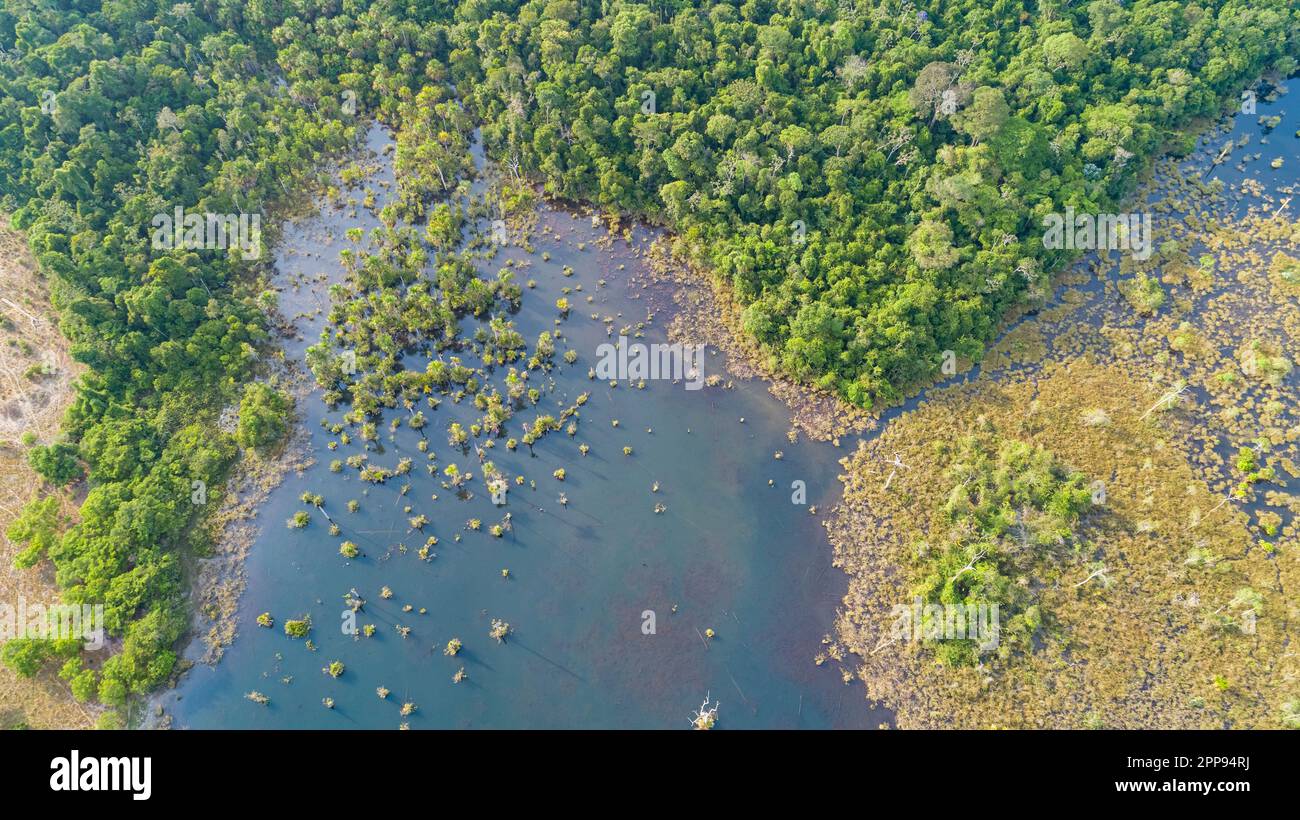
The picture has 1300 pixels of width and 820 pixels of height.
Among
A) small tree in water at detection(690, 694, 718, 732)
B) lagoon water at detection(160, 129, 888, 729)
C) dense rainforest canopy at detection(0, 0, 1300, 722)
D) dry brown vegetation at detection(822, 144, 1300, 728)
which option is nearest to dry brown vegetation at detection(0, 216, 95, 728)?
dense rainforest canopy at detection(0, 0, 1300, 722)

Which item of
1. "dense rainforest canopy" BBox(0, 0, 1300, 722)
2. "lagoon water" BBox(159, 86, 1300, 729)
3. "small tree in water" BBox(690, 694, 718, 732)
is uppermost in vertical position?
"dense rainforest canopy" BBox(0, 0, 1300, 722)

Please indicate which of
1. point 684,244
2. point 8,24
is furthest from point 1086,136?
point 8,24

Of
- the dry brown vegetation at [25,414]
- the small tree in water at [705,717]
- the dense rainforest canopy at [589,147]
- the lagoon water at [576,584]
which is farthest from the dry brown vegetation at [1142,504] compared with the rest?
the dry brown vegetation at [25,414]

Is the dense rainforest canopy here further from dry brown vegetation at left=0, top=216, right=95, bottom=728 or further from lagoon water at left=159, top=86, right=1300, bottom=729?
lagoon water at left=159, top=86, right=1300, bottom=729

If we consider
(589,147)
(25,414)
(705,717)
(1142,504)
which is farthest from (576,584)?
(25,414)

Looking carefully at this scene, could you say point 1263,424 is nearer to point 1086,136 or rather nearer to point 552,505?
point 1086,136

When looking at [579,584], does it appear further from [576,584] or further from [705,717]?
[705,717]
